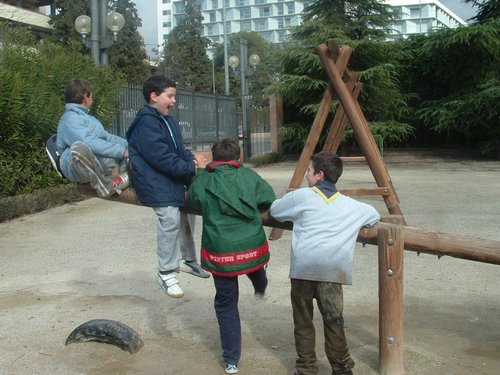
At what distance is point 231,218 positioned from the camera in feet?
11.1

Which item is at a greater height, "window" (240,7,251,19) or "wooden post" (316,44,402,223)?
"window" (240,7,251,19)

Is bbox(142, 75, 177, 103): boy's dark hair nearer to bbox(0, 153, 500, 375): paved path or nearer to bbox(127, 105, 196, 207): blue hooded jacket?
bbox(127, 105, 196, 207): blue hooded jacket

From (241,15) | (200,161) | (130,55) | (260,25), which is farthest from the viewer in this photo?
(241,15)

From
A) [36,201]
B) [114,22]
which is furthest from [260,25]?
[36,201]

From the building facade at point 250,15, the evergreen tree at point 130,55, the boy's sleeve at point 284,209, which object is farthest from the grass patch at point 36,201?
the building facade at point 250,15

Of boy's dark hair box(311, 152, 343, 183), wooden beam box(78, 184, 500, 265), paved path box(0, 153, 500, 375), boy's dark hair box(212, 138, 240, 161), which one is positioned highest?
boy's dark hair box(212, 138, 240, 161)

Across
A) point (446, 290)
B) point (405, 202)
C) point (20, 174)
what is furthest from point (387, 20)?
point (446, 290)

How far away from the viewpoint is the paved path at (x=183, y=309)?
3867mm

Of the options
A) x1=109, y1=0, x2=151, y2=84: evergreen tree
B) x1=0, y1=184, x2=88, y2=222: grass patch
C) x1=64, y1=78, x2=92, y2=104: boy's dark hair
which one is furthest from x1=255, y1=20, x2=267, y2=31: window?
x1=64, y1=78, x2=92, y2=104: boy's dark hair

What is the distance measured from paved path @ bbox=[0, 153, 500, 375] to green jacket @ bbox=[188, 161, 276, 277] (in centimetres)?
77

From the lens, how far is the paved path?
387cm

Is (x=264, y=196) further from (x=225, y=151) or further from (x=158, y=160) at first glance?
(x=158, y=160)

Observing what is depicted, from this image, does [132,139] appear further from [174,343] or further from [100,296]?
[100,296]

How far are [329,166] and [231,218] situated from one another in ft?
1.98
